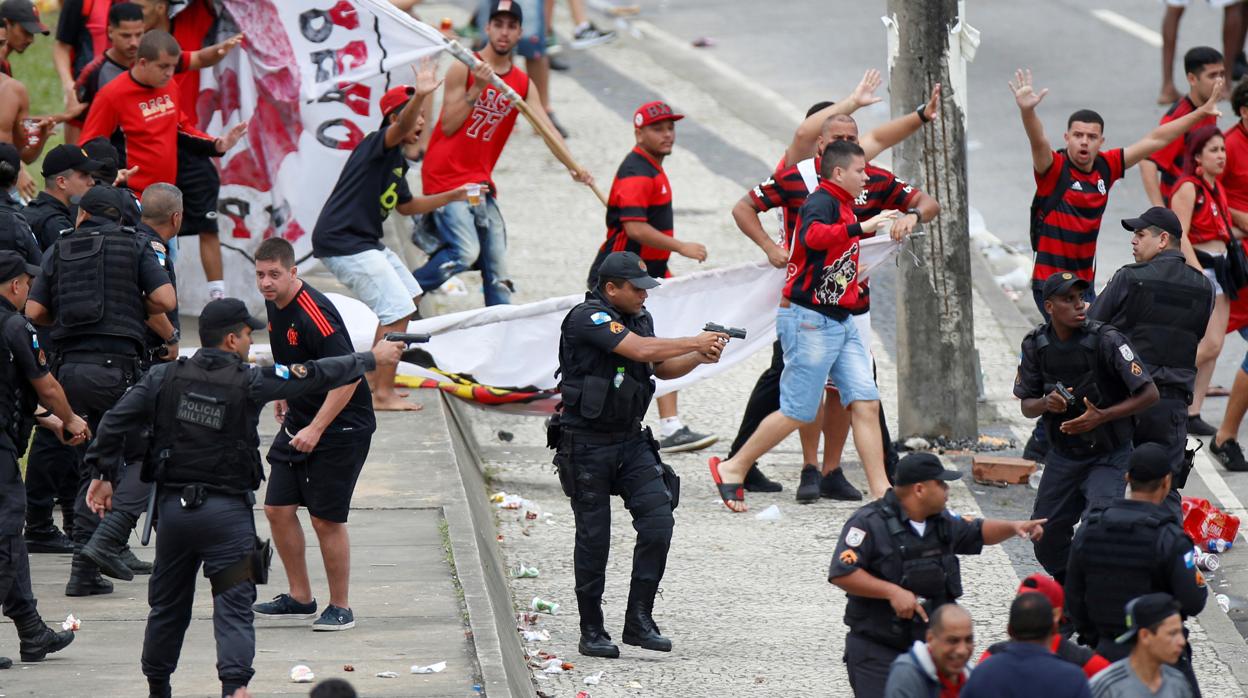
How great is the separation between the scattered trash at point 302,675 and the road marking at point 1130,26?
48.2 ft

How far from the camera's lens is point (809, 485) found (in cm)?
1033

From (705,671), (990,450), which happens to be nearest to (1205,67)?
(990,450)

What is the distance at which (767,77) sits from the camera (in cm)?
1919

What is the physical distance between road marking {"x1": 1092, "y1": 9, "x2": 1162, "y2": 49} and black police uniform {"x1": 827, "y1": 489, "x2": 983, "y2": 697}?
46.7 ft

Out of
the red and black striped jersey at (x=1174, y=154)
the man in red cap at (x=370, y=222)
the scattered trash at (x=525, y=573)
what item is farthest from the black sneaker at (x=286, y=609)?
the red and black striped jersey at (x=1174, y=154)

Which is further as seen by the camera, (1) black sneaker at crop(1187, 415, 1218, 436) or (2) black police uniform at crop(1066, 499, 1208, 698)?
(1) black sneaker at crop(1187, 415, 1218, 436)

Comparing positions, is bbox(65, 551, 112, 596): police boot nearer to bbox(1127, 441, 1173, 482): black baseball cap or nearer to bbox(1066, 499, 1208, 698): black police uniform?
bbox(1066, 499, 1208, 698): black police uniform

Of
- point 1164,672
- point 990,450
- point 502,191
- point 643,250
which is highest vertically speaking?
point 1164,672

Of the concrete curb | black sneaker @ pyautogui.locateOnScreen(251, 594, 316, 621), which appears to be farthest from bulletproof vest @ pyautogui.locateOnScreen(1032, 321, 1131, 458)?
black sneaker @ pyautogui.locateOnScreen(251, 594, 316, 621)

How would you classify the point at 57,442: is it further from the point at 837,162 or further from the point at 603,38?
the point at 603,38

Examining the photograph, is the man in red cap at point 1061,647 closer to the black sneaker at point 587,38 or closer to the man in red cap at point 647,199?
the man in red cap at point 647,199

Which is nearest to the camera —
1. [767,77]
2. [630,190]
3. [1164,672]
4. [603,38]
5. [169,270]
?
[1164,672]

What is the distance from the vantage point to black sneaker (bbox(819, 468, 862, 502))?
33.9 ft

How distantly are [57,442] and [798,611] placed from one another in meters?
3.56
